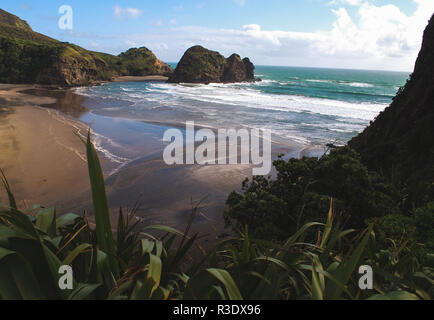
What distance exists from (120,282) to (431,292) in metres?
1.83

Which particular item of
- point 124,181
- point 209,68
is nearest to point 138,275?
point 124,181

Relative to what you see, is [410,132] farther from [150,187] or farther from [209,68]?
[209,68]

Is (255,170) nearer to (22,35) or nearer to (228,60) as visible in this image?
(228,60)

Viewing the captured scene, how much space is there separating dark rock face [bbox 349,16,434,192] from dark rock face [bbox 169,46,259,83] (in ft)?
204

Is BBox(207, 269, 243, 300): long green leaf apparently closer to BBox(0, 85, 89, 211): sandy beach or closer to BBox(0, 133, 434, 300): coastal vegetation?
BBox(0, 133, 434, 300): coastal vegetation

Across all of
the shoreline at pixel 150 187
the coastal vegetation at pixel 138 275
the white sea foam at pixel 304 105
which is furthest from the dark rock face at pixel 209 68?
the coastal vegetation at pixel 138 275

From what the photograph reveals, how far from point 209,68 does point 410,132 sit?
68325mm

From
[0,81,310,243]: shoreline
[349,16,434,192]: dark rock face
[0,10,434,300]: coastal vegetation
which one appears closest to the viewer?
[0,10,434,300]: coastal vegetation

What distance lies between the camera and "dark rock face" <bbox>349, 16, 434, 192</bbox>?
6348 millimetres

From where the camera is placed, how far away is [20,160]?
36.9 ft

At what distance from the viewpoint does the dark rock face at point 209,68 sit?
68062 millimetres

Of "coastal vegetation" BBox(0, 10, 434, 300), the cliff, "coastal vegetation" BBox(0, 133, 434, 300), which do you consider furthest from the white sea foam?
"coastal vegetation" BBox(0, 133, 434, 300)

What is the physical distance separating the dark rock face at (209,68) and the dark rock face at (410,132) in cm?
6231
